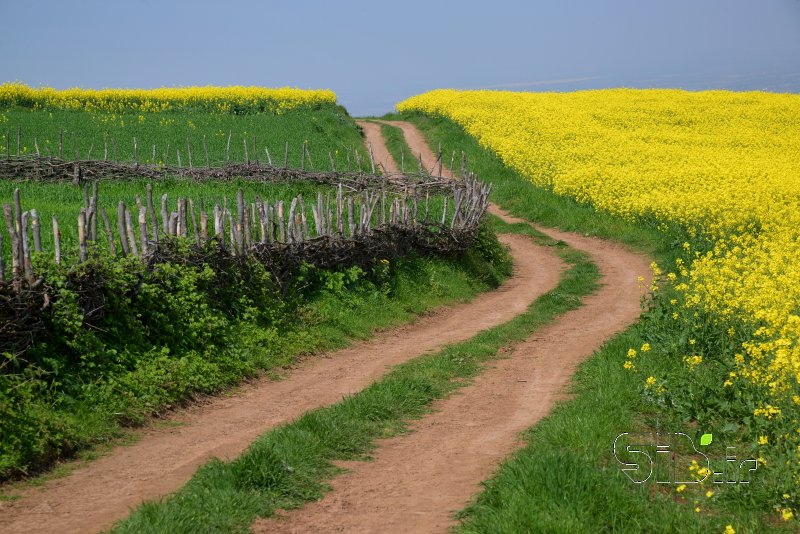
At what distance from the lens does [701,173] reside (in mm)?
29094

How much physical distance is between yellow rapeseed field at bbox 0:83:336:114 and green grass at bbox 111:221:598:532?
118 ft

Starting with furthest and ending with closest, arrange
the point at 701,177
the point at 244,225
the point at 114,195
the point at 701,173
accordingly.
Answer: the point at 701,173, the point at 701,177, the point at 114,195, the point at 244,225

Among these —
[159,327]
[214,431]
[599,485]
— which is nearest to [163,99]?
[159,327]

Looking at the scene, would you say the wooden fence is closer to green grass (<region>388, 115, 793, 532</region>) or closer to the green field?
the green field

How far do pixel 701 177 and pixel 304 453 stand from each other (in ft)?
77.1

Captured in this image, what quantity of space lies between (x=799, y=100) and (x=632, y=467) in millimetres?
55627

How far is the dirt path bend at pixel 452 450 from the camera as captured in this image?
720 centimetres

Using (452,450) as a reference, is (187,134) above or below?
above

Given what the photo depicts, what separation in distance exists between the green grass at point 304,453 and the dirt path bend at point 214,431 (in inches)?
19.7

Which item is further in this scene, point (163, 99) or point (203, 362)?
point (163, 99)

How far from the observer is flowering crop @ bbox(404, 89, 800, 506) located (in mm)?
11070

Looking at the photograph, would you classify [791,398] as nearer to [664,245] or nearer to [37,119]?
[664,245]

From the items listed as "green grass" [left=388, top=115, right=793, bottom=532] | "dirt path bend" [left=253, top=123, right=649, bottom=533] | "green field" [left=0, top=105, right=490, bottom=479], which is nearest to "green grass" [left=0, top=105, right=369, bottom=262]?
"green field" [left=0, top=105, right=490, bottom=479]
